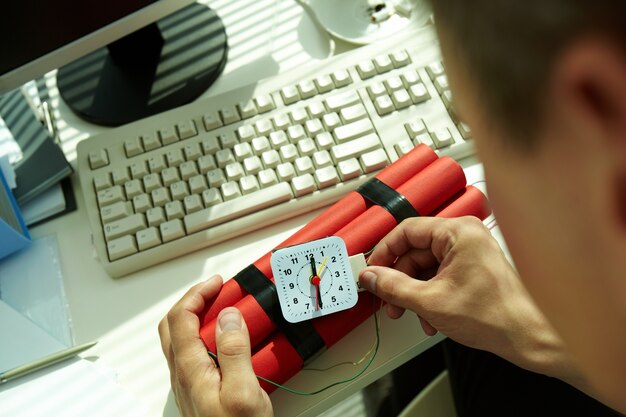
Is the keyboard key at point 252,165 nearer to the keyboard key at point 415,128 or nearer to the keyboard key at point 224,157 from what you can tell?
the keyboard key at point 224,157

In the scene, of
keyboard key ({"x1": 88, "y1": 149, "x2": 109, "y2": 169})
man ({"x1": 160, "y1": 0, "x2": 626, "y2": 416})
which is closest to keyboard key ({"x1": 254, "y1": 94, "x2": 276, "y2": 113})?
keyboard key ({"x1": 88, "y1": 149, "x2": 109, "y2": 169})

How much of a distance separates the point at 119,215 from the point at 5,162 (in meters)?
0.20

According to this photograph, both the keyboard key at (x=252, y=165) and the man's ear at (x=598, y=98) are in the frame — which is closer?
the man's ear at (x=598, y=98)

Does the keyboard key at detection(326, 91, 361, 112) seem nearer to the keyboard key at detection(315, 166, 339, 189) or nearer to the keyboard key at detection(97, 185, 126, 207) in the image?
the keyboard key at detection(315, 166, 339, 189)

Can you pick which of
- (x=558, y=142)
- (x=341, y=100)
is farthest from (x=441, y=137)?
(x=558, y=142)

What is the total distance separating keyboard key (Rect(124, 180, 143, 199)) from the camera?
769 mm

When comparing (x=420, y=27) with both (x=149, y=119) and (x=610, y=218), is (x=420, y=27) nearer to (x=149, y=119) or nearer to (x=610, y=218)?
(x=149, y=119)

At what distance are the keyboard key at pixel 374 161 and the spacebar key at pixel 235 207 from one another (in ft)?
0.32

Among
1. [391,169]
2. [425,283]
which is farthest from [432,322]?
[391,169]

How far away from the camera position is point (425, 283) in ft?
2.15

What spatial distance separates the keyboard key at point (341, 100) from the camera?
0.80 metres

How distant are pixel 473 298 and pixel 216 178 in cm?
33

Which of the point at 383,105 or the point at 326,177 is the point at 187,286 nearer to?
the point at 326,177

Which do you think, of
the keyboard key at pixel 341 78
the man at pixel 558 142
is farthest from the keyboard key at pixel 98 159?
the man at pixel 558 142
